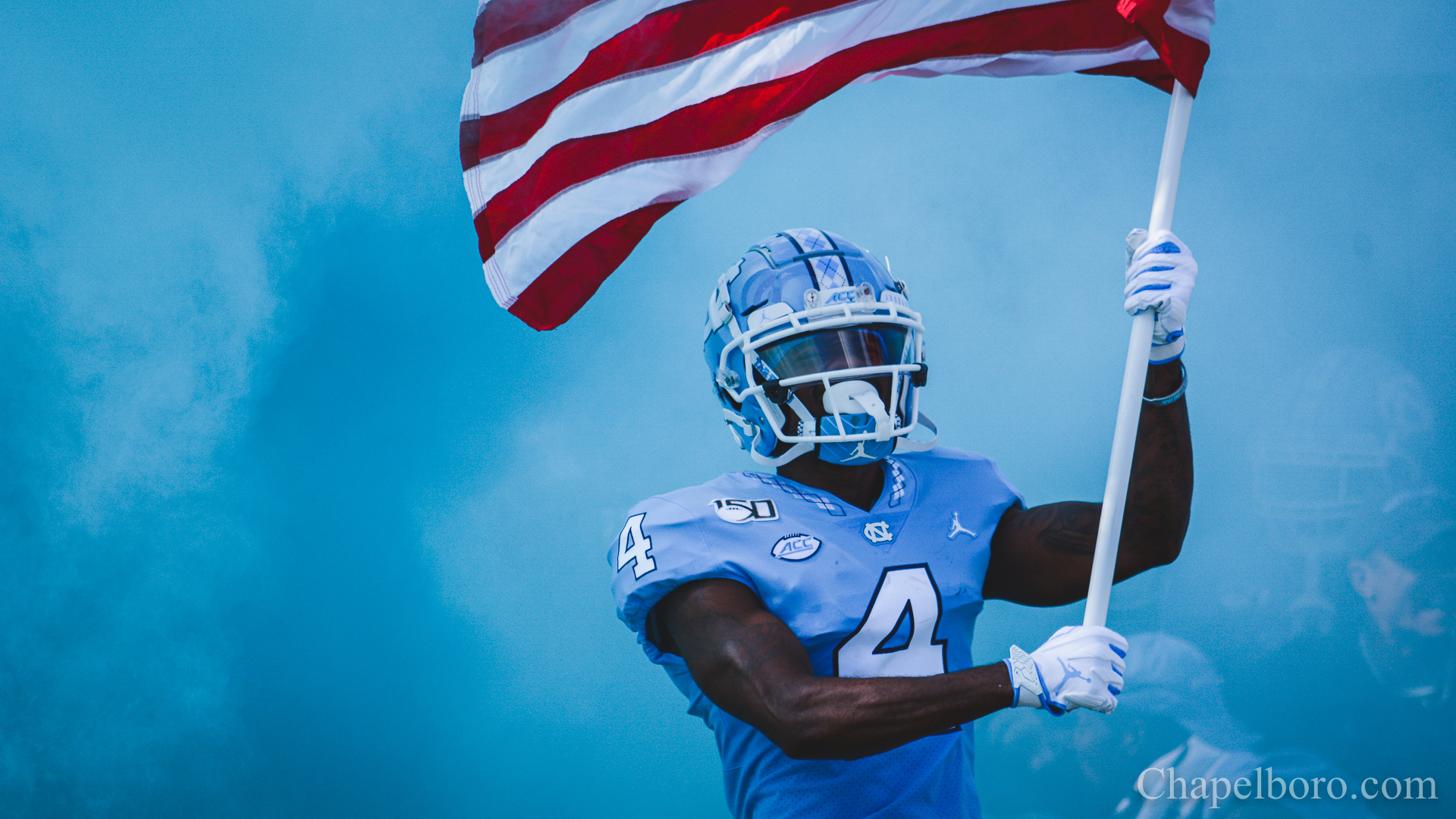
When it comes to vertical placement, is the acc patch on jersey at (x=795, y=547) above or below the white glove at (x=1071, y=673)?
above

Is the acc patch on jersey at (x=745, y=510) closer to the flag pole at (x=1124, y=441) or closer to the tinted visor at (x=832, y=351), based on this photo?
the tinted visor at (x=832, y=351)

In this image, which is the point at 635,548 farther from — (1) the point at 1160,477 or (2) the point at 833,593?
(1) the point at 1160,477

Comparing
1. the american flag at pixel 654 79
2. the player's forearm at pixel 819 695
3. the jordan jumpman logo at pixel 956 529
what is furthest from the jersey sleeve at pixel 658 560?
the american flag at pixel 654 79

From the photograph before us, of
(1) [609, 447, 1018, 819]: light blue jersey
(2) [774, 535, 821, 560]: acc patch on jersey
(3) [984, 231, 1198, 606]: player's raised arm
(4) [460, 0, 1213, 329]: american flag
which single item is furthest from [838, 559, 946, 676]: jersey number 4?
(4) [460, 0, 1213, 329]: american flag

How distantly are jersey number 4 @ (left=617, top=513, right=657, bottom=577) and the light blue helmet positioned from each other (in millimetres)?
316

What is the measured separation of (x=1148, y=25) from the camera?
1474mm

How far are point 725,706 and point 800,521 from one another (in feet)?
1.25

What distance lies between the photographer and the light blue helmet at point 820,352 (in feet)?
5.45

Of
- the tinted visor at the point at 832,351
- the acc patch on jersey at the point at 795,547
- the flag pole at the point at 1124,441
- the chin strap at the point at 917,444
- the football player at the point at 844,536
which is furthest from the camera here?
the chin strap at the point at 917,444

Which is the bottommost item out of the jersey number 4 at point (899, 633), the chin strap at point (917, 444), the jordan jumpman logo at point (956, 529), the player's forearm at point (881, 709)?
the player's forearm at point (881, 709)

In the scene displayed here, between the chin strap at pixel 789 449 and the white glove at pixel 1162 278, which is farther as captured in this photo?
the chin strap at pixel 789 449

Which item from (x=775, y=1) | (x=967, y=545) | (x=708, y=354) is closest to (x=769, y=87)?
(x=775, y=1)

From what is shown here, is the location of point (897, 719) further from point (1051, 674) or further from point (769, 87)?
point (769, 87)

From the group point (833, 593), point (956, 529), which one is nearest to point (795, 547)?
point (833, 593)
